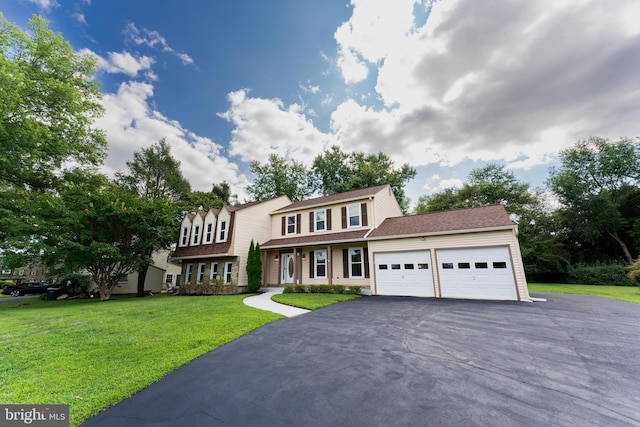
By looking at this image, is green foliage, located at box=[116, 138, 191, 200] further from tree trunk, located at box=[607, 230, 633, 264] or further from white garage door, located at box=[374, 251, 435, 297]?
tree trunk, located at box=[607, 230, 633, 264]

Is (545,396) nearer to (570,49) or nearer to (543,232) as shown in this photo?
(570,49)

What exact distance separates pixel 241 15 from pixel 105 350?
1636 cm

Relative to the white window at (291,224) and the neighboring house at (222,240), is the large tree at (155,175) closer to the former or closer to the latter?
the neighboring house at (222,240)

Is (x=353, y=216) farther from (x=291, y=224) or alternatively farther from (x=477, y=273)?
(x=477, y=273)

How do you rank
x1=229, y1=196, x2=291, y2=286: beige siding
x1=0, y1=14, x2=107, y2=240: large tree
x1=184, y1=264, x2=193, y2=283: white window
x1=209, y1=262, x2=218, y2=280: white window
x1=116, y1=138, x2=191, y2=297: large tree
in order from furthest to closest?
x1=116, y1=138, x2=191, y2=297: large tree, x1=184, y1=264, x2=193, y2=283: white window, x1=209, y1=262, x2=218, y2=280: white window, x1=229, y1=196, x2=291, y2=286: beige siding, x1=0, y1=14, x2=107, y2=240: large tree

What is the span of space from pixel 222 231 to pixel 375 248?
10.9 meters

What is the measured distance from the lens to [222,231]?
55.5 ft

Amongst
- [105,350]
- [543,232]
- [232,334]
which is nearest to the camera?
[105,350]

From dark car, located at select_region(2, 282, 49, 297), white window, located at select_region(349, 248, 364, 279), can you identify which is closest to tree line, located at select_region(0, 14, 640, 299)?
white window, located at select_region(349, 248, 364, 279)

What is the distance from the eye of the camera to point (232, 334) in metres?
5.69

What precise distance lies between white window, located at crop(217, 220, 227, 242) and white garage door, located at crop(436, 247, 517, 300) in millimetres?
13537

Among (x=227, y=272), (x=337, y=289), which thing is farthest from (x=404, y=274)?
(x=227, y=272)

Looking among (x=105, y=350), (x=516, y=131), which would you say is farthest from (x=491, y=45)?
(x=105, y=350)

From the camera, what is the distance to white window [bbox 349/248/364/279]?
14.0 m
